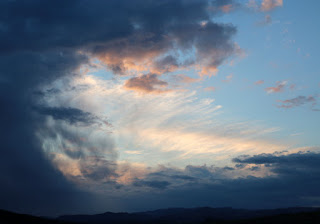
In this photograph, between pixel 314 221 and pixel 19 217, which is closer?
pixel 314 221

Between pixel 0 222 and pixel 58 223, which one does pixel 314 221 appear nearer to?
pixel 58 223

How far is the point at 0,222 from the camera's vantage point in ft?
350

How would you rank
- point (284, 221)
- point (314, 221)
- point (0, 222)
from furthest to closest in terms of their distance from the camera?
point (0, 222), point (284, 221), point (314, 221)

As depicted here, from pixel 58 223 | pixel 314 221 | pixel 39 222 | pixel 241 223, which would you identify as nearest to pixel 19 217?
pixel 39 222

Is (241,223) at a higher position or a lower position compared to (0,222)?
lower

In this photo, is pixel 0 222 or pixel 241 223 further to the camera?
pixel 241 223

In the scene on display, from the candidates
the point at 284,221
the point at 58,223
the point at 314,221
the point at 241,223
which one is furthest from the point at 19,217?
the point at 314,221

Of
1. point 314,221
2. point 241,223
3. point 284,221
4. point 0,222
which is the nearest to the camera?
point 314,221

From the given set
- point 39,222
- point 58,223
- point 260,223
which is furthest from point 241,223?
point 39,222

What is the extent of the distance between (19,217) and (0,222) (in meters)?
13.4

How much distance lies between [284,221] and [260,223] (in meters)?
9.02

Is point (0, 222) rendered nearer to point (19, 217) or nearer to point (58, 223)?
point (19, 217)

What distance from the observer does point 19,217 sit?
120 m

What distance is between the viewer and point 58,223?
12044cm
